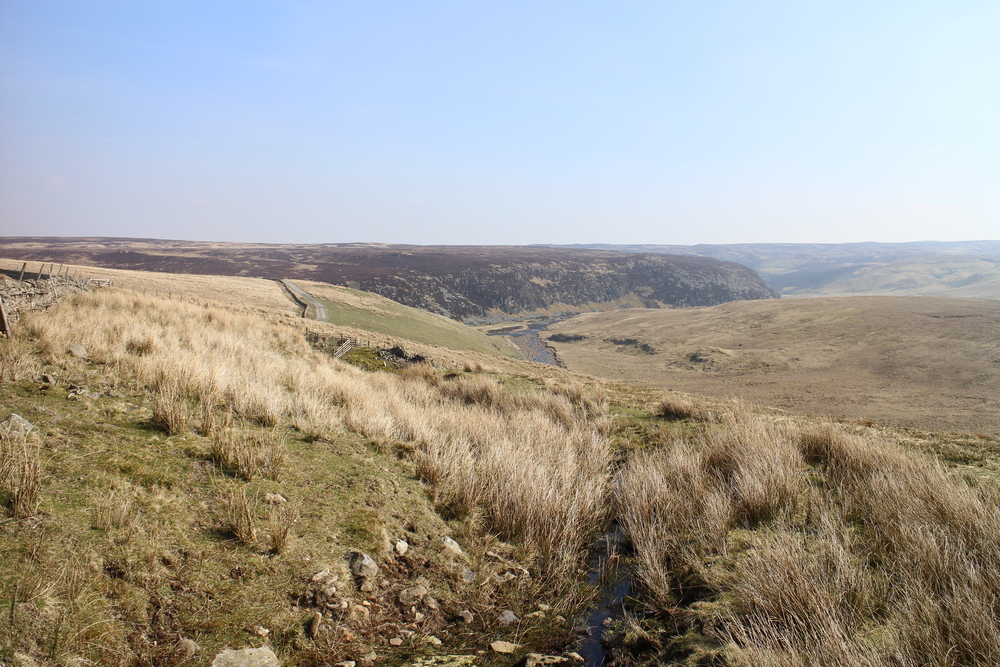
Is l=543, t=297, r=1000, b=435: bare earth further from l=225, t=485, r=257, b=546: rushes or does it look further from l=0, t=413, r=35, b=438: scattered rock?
l=0, t=413, r=35, b=438: scattered rock

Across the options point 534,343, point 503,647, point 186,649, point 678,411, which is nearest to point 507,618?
point 503,647

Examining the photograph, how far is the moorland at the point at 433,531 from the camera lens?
3.19m

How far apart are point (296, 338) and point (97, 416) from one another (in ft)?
45.7

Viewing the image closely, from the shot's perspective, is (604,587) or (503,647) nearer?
(503,647)

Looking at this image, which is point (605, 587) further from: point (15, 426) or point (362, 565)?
point (15, 426)

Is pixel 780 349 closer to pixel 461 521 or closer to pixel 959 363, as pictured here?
pixel 959 363

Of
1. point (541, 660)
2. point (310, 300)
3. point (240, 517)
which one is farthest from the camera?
point (310, 300)

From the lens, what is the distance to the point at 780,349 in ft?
158

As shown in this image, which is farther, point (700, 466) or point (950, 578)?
point (700, 466)

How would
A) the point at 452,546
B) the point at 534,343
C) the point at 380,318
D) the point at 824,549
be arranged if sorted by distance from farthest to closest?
1. the point at 534,343
2. the point at 380,318
3. the point at 452,546
4. the point at 824,549

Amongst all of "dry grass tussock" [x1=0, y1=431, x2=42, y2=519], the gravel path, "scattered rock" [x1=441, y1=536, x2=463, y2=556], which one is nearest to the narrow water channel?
"scattered rock" [x1=441, y1=536, x2=463, y2=556]

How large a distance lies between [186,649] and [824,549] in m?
5.18

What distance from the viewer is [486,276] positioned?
120062mm

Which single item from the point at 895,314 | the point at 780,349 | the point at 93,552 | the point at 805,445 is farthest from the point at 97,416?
the point at 895,314
